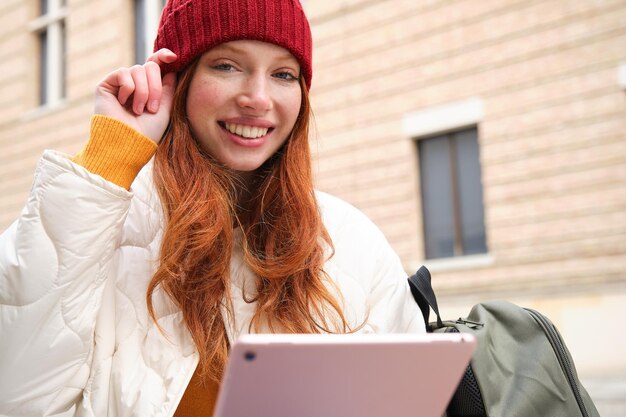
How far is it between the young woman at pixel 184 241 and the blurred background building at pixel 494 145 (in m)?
5.31

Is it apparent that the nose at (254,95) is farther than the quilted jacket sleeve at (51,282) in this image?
Yes

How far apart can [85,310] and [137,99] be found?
465 millimetres

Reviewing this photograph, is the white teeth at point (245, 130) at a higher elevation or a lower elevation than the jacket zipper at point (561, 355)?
higher

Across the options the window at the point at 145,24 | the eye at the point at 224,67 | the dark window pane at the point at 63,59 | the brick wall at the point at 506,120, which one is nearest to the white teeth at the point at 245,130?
the eye at the point at 224,67

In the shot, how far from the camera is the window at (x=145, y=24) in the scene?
11555 millimetres

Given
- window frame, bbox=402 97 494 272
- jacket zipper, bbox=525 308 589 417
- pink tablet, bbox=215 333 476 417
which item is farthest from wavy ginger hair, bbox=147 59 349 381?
window frame, bbox=402 97 494 272

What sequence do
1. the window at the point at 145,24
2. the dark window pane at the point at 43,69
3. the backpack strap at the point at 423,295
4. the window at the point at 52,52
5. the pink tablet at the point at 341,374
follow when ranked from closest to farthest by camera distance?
the pink tablet at the point at 341,374, the backpack strap at the point at 423,295, the window at the point at 145,24, the window at the point at 52,52, the dark window pane at the point at 43,69

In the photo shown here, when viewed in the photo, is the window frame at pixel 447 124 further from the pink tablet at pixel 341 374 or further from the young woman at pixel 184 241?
the pink tablet at pixel 341 374

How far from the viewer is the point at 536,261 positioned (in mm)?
8055

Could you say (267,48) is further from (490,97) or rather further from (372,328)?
(490,97)

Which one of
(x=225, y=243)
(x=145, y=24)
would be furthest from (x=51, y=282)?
(x=145, y=24)

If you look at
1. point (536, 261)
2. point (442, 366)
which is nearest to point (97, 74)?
point (536, 261)

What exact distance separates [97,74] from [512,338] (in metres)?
11.0

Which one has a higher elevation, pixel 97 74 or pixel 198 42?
pixel 97 74
